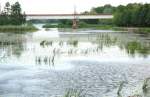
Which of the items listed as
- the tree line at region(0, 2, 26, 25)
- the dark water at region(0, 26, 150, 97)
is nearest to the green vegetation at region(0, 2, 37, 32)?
the tree line at region(0, 2, 26, 25)

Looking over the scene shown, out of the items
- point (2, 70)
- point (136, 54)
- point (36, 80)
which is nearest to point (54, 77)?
point (36, 80)

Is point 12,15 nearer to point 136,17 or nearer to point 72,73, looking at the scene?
point 136,17

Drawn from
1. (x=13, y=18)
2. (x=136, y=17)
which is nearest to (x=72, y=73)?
(x=136, y=17)

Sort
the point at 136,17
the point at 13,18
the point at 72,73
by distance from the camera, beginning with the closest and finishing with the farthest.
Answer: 1. the point at 72,73
2. the point at 136,17
3. the point at 13,18

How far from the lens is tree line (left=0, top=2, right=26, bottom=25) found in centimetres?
12011

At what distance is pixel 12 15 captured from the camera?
→ 130m

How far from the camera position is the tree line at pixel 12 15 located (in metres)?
120

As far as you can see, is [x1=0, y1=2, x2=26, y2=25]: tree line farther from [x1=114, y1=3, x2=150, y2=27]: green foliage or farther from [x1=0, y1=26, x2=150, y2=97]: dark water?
[x1=0, y1=26, x2=150, y2=97]: dark water

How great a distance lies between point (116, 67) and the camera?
3062cm

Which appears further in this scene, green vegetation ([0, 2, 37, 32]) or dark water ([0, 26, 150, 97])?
green vegetation ([0, 2, 37, 32])

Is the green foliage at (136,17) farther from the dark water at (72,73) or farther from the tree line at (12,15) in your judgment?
the dark water at (72,73)

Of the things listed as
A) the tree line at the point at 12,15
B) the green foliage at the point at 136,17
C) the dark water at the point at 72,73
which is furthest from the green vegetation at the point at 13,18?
the dark water at the point at 72,73

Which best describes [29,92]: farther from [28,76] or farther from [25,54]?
[25,54]

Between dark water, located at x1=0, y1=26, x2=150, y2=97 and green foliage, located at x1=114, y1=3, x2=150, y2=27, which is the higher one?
dark water, located at x1=0, y1=26, x2=150, y2=97
